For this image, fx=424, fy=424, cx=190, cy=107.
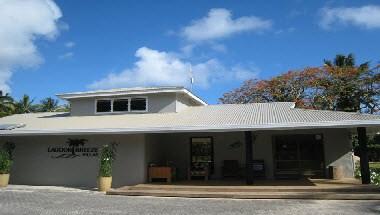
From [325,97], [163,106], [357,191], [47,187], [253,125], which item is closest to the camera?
[357,191]

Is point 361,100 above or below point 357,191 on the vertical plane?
above

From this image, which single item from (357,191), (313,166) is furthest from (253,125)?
(313,166)

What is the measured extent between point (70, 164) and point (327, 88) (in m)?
21.7

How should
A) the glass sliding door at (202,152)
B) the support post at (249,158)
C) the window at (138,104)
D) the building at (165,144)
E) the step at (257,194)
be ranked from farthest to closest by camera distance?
the window at (138,104)
the glass sliding door at (202,152)
the building at (165,144)
the support post at (249,158)
the step at (257,194)

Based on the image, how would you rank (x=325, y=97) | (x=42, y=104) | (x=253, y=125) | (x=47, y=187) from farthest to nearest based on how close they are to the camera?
(x=42, y=104) → (x=325, y=97) → (x=47, y=187) → (x=253, y=125)

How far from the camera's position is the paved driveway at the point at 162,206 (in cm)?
1062

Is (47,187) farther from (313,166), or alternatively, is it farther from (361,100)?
(361,100)

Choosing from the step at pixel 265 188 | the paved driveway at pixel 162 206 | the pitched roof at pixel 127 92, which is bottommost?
the paved driveway at pixel 162 206

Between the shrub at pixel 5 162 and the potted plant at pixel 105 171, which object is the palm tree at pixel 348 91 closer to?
the potted plant at pixel 105 171

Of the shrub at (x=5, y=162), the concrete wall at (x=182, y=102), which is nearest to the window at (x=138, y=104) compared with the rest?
the concrete wall at (x=182, y=102)

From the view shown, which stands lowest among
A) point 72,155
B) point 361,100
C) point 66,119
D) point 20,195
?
point 20,195

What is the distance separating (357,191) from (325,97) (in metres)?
20.2

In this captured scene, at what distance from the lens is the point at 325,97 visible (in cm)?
3228

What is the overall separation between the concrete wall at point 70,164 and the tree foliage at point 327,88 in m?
18.5
